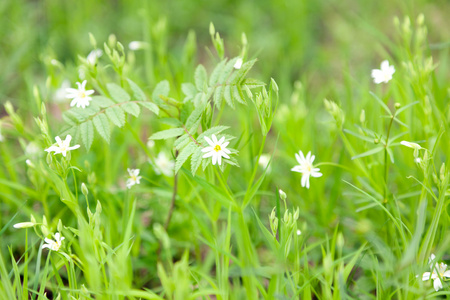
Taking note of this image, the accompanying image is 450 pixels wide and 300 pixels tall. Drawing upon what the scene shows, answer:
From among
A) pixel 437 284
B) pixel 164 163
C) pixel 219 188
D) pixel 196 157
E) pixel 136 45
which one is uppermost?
pixel 136 45

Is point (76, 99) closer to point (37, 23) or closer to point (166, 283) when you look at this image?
point (166, 283)

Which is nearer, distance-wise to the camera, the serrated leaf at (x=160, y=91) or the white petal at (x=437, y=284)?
the white petal at (x=437, y=284)

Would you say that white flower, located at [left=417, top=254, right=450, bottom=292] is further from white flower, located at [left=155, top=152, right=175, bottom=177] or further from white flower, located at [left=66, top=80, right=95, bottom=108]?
white flower, located at [left=66, top=80, right=95, bottom=108]

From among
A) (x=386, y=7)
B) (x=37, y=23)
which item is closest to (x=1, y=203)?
(x=37, y=23)

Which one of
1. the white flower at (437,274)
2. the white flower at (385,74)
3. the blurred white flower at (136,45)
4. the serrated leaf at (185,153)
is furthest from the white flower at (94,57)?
the white flower at (437,274)

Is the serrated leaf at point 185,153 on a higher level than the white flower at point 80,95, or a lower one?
lower

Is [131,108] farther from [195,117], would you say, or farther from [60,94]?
[60,94]

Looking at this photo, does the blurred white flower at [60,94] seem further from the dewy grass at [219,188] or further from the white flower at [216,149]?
the white flower at [216,149]

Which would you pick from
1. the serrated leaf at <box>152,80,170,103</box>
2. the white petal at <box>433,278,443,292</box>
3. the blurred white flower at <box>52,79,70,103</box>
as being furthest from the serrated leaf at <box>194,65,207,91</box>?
the white petal at <box>433,278,443,292</box>

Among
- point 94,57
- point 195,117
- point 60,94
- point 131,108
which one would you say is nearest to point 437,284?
point 195,117
